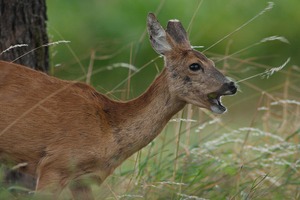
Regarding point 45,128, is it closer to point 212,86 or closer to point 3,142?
point 3,142

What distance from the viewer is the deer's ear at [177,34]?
8305 mm

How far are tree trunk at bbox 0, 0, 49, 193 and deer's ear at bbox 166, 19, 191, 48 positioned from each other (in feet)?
2.95

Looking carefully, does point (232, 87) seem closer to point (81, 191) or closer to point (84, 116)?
point (84, 116)

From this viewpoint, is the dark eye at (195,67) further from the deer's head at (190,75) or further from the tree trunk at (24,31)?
the tree trunk at (24,31)

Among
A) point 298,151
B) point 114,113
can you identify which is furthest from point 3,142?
point 298,151

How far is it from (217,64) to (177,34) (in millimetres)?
3283

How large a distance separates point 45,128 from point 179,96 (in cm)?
81

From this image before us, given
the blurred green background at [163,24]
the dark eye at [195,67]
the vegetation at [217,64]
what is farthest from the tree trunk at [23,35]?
the blurred green background at [163,24]

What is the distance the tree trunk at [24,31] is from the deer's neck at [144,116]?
2.78 ft

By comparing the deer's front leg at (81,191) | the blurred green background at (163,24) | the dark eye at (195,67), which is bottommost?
the blurred green background at (163,24)

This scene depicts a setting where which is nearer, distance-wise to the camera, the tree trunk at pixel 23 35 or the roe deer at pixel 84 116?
the roe deer at pixel 84 116

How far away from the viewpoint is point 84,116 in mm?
7930

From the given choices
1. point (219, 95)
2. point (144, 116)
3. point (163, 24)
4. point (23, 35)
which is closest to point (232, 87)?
point (219, 95)

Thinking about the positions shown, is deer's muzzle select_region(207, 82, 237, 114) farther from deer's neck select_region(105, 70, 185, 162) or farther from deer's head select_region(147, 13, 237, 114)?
deer's neck select_region(105, 70, 185, 162)
